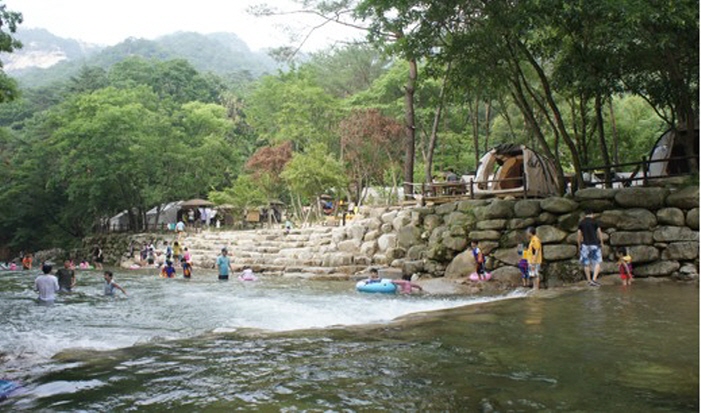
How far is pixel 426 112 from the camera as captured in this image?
1102 inches

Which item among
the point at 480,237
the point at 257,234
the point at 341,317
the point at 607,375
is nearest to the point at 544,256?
the point at 480,237

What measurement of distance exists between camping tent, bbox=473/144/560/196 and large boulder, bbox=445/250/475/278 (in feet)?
8.48

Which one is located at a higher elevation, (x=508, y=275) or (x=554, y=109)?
(x=554, y=109)

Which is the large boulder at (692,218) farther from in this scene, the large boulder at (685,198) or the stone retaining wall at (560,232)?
the large boulder at (685,198)

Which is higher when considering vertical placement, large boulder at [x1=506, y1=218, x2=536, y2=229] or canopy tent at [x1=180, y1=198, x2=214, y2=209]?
canopy tent at [x1=180, y1=198, x2=214, y2=209]

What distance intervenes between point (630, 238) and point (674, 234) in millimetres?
936

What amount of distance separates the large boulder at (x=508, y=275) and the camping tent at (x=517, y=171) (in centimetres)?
283

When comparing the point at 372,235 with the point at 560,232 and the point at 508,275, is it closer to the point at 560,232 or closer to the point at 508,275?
the point at 508,275

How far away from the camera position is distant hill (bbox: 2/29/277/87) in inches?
4136

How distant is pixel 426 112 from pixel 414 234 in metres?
12.9

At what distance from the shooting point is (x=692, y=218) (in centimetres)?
1276

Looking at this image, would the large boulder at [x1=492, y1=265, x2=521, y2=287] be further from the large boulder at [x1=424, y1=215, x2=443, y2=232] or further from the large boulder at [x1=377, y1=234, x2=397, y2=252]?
the large boulder at [x1=377, y1=234, x2=397, y2=252]

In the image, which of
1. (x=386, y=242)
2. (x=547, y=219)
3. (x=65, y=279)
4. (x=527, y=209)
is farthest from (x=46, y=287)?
(x=547, y=219)

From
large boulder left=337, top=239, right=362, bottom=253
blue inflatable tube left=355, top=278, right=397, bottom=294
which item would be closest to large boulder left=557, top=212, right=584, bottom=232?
blue inflatable tube left=355, top=278, right=397, bottom=294
